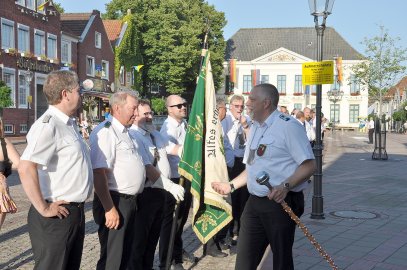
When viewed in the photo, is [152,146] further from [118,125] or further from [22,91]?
[22,91]

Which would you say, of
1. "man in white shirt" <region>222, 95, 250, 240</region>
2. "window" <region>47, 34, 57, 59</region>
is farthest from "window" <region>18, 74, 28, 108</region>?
"man in white shirt" <region>222, 95, 250, 240</region>

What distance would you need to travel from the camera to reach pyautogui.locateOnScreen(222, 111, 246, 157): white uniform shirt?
6980mm

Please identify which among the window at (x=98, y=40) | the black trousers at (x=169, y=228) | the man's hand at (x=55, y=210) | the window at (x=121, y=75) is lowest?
the black trousers at (x=169, y=228)

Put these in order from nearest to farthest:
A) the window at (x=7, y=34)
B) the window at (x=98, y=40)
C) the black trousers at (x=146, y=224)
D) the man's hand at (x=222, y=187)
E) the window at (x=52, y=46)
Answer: the man's hand at (x=222, y=187)
the black trousers at (x=146, y=224)
the window at (x=7, y=34)
the window at (x=52, y=46)
the window at (x=98, y=40)

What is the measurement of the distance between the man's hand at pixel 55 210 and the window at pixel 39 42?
102ft

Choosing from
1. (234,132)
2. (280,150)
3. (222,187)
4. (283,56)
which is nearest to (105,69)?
(234,132)

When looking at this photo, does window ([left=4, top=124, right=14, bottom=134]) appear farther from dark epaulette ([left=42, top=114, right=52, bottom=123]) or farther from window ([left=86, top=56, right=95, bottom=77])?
dark epaulette ([left=42, top=114, right=52, bottom=123])

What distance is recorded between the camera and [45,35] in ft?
109

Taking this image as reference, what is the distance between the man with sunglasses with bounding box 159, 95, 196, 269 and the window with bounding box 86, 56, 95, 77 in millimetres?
35535

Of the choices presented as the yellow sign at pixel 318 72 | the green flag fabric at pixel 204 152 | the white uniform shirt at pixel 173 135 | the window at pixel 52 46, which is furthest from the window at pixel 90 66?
the green flag fabric at pixel 204 152

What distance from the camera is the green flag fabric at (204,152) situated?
16.0ft

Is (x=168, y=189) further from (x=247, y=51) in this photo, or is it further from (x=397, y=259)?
(x=247, y=51)

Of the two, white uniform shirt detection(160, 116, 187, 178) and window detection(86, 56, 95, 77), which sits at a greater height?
window detection(86, 56, 95, 77)

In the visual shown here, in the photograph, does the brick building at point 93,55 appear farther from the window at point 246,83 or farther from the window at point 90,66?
the window at point 246,83
